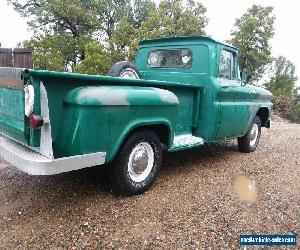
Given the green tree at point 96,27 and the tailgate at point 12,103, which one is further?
the green tree at point 96,27

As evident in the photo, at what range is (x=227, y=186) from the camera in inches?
195

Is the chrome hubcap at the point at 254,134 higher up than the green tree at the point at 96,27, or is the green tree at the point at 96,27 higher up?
the green tree at the point at 96,27

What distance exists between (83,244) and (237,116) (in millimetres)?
3819

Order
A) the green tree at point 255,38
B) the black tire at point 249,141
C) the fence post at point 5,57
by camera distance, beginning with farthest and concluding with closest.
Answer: the green tree at point 255,38 → the fence post at point 5,57 → the black tire at point 249,141

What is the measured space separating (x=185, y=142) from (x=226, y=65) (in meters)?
1.82

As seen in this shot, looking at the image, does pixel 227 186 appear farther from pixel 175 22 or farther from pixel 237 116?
pixel 175 22

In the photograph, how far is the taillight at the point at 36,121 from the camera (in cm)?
323

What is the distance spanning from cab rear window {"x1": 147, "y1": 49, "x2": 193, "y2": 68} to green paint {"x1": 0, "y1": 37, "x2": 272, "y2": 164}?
0.27 ft

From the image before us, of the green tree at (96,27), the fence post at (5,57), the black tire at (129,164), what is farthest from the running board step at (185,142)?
the green tree at (96,27)

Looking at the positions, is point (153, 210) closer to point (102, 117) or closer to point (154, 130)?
point (154, 130)

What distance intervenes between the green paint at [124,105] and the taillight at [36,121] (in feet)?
0.26

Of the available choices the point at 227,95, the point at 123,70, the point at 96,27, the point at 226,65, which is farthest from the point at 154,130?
the point at 96,27

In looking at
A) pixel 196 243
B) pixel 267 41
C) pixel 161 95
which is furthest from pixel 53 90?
pixel 267 41

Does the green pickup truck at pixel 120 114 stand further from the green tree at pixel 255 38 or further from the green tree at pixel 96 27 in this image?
the green tree at pixel 255 38
